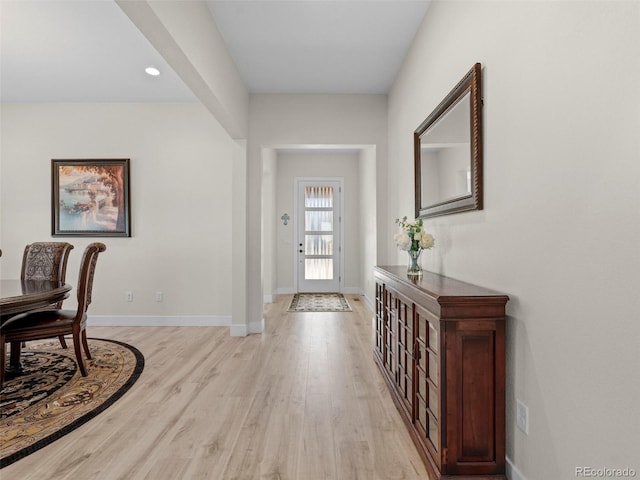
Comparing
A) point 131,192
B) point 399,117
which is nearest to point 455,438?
point 399,117

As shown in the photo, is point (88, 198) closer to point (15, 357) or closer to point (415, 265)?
point (15, 357)

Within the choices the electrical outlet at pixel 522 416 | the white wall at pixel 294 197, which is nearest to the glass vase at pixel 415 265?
the electrical outlet at pixel 522 416

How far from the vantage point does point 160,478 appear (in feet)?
5.53

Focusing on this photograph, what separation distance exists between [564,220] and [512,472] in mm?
1182

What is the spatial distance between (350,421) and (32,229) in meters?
4.84

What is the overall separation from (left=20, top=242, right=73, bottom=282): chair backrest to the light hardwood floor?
114cm

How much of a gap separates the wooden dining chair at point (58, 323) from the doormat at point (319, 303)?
10.1 ft

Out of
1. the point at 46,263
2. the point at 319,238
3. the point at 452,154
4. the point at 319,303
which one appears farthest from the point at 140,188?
the point at 452,154

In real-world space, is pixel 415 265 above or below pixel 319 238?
below

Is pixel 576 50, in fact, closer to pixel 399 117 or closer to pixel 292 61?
pixel 399 117

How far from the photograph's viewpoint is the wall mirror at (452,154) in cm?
189

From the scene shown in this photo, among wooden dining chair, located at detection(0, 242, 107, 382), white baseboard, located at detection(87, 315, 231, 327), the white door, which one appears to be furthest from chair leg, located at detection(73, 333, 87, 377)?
the white door

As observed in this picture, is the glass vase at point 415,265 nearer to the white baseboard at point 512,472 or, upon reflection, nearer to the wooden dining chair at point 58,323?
the white baseboard at point 512,472

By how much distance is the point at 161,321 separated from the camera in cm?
460
